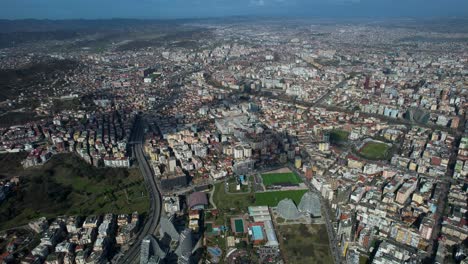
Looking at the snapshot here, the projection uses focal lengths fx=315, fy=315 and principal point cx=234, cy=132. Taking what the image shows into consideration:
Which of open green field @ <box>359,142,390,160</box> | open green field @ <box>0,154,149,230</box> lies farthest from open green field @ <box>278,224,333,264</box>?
open green field @ <box>359,142,390,160</box>

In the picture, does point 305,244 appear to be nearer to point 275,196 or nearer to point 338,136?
point 275,196

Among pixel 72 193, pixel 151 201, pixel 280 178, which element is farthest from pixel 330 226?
pixel 72 193

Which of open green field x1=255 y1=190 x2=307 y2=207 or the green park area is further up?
the green park area

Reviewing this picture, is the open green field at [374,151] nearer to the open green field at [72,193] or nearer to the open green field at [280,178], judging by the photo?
the open green field at [280,178]

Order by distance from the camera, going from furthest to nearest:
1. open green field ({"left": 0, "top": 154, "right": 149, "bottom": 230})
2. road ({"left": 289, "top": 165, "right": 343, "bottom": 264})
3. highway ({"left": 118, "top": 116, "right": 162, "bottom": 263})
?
open green field ({"left": 0, "top": 154, "right": 149, "bottom": 230}), highway ({"left": 118, "top": 116, "right": 162, "bottom": 263}), road ({"left": 289, "top": 165, "right": 343, "bottom": 264})

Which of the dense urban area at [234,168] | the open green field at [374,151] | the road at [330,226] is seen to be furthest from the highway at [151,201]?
the open green field at [374,151]

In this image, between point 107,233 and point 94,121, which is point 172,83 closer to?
point 94,121

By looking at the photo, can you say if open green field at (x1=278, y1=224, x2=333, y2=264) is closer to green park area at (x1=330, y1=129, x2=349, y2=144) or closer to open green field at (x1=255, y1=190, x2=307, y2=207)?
open green field at (x1=255, y1=190, x2=307, y2=207)

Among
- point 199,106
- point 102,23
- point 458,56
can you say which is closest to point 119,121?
point 199,106
